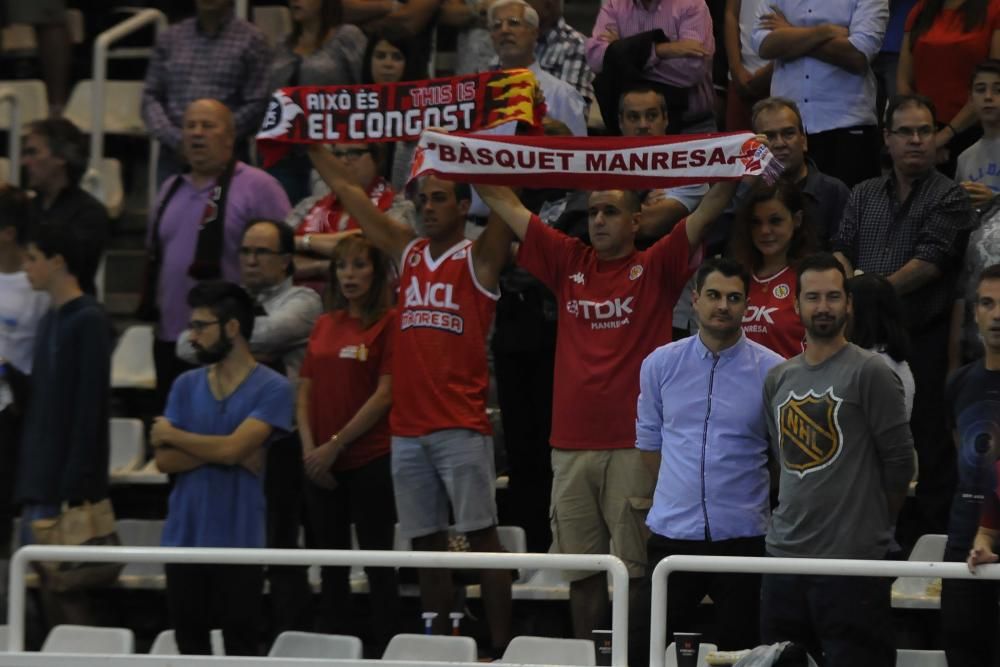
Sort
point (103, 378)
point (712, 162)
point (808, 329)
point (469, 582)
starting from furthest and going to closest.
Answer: point (469, 582) < point (103, 378) < point (712, 162) < point (808, 329)

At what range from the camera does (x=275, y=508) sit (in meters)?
8.73

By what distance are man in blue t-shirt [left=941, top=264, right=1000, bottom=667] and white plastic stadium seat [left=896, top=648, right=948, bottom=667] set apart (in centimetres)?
6

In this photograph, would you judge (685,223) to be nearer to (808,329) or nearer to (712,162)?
(712,162)

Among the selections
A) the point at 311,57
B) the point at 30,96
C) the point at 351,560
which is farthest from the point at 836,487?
the point at 30,96

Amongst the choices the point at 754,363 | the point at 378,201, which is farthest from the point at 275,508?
the point at 754,363

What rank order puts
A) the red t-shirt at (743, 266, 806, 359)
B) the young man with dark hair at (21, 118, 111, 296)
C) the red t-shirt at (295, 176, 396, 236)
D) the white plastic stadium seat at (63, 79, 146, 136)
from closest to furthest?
the red t-shirt at (743, 266, 806, 359) < the young man with dark hair at (21, 118, 111, 296) < the red t-shirt at (295, 176, 396, 236) < the white plastic stadium seat at (63, 79, 146, 136)

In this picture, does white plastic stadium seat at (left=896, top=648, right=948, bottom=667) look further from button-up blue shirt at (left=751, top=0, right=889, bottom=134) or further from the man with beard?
button-up blue shirt at (left=751, top=0, right=889, bottom=134)

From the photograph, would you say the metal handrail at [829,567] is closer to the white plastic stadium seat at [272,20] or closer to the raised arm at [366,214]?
the raised arm at [366,214]

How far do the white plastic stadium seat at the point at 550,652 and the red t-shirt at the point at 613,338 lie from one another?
0.91 metres

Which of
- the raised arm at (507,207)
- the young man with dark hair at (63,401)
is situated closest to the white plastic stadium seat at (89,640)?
the young man with dark hair at (63,401)

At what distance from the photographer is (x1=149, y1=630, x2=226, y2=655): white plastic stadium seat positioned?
808cm

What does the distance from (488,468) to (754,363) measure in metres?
1.43

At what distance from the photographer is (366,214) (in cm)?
891

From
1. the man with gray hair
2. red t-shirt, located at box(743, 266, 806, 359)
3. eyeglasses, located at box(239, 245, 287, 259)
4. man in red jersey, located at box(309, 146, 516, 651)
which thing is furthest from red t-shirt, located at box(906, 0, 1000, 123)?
eyeglasses, located at box(239, 245, 287, 259)
